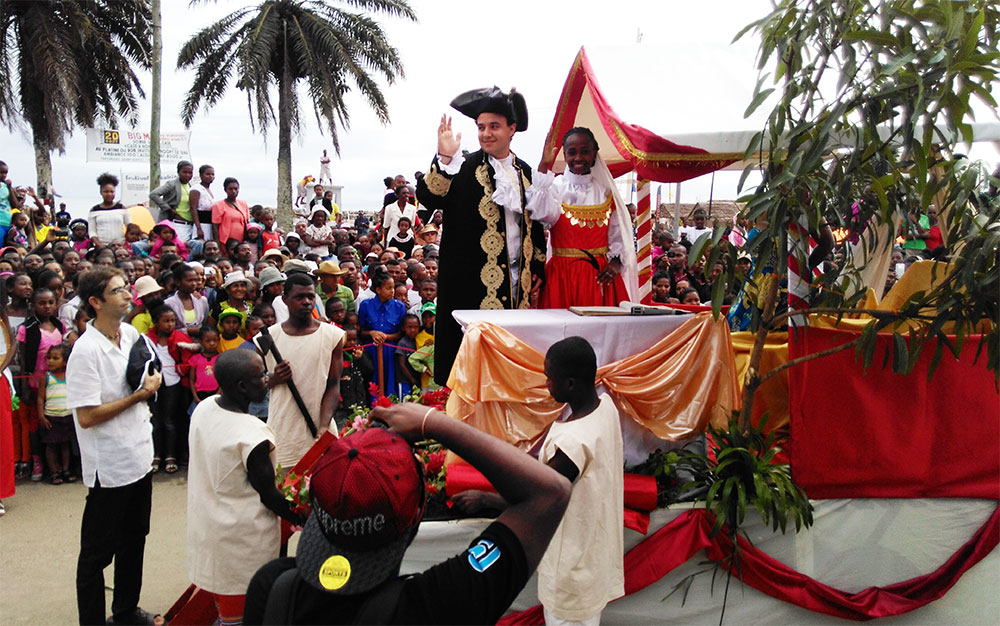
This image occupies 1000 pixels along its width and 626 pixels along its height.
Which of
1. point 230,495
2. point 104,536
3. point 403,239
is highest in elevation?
point 403,239

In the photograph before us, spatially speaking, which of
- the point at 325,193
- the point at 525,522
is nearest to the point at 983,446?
the point at 525,522

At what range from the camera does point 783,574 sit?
401 cm

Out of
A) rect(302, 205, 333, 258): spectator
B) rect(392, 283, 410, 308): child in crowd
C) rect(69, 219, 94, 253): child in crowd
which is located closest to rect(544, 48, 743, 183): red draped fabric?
rect(392, 283, 410, 308): child in crowd

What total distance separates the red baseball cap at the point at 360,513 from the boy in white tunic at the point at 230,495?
6.01 ft

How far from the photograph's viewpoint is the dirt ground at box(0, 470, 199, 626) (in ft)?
14.0

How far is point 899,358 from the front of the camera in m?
3.70

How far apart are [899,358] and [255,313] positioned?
5.25 m

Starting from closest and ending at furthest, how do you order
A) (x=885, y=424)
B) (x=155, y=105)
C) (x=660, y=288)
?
1. (x=885, y=424)
2. (x=660, y=288)
3. (x=155, y=105)

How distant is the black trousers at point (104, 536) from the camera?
12.0 ft

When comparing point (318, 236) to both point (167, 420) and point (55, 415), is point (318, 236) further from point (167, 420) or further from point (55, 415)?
point (55, 415)

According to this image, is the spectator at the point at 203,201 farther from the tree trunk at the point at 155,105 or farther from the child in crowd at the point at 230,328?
the tree trunk at the point at 155,105

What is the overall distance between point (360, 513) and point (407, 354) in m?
5.83

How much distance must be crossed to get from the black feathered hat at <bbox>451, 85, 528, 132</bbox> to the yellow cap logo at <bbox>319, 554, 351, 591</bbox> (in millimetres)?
3876

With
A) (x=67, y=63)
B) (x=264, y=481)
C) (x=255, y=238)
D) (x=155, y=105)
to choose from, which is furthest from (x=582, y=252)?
(x=67, y=63)
